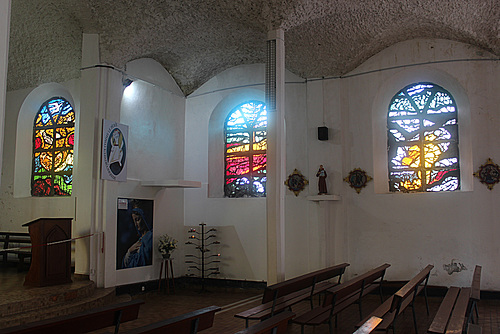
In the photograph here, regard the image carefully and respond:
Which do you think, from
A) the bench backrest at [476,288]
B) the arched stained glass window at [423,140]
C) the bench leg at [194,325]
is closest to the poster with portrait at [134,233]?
the arched stained glass window at [423,140]

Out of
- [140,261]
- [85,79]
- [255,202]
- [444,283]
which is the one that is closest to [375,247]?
[444,283]

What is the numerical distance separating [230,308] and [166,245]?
2434 millimetres

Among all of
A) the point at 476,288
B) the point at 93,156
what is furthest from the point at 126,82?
the point at 476,288

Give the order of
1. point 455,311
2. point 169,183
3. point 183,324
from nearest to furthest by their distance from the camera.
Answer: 1. point 183,324
2. point 455,311
3. point 169,183

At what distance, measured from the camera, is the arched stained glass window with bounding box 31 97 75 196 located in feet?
34.1

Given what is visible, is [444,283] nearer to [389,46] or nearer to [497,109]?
[497,109]

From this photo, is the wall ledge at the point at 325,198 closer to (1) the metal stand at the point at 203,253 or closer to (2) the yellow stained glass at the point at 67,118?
(1) the metal stand at the point at 203,253

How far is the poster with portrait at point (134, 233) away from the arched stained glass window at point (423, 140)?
16.2 ft

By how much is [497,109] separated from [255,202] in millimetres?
4959

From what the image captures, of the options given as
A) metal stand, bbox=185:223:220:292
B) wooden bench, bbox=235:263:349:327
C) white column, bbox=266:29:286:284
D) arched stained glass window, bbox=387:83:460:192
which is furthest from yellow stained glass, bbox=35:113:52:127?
arched stained glass window, bbox=387:83:460:192

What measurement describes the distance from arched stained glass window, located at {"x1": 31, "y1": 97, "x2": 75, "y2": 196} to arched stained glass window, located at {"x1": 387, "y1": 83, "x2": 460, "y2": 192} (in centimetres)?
685

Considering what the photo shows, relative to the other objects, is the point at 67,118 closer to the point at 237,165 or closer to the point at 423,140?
the point at 237,165

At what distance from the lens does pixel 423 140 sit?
30.5 feet

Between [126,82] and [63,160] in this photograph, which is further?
[63,160]
